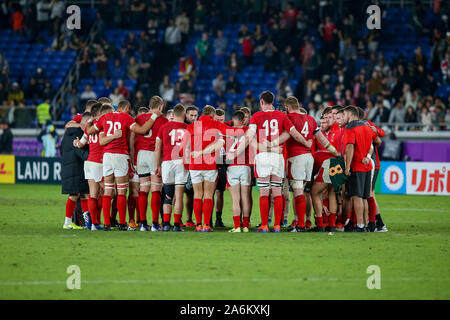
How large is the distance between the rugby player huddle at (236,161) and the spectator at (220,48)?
18.9 metres

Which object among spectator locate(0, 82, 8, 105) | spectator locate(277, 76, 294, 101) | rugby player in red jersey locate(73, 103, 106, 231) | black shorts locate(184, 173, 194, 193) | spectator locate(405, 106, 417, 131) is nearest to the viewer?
rugby player in red jersey locate(73, 103, 106, 231)

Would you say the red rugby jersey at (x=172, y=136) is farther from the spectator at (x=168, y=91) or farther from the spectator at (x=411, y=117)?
the spectator at (x=168, y=91)

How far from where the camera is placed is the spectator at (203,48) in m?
32.5

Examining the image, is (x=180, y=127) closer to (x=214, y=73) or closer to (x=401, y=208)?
(x=401, y=208)

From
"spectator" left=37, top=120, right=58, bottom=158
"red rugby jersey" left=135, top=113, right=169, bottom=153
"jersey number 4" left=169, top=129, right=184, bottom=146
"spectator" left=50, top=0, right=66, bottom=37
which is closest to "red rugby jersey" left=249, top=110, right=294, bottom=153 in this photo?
"jersey number 4" left=169, top=129, right=184, bottom=146

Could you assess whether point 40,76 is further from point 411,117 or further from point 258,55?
point 411,117

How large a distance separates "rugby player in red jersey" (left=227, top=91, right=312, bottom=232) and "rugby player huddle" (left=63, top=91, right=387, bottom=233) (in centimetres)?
2

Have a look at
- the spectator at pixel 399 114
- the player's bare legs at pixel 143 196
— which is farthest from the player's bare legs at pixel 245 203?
the spectator at pixel 399 114

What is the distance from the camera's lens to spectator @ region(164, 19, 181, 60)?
111 ft

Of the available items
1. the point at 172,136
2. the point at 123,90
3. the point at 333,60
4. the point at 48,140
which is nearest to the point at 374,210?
the point at 172,136

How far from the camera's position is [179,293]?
26.8 ft

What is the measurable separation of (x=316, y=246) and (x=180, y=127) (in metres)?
3.45

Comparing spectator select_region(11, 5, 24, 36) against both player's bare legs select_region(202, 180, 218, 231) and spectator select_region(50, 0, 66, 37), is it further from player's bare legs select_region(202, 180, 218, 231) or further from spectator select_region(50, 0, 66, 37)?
player's bare legs select_region(202, 180, 218, 231)
